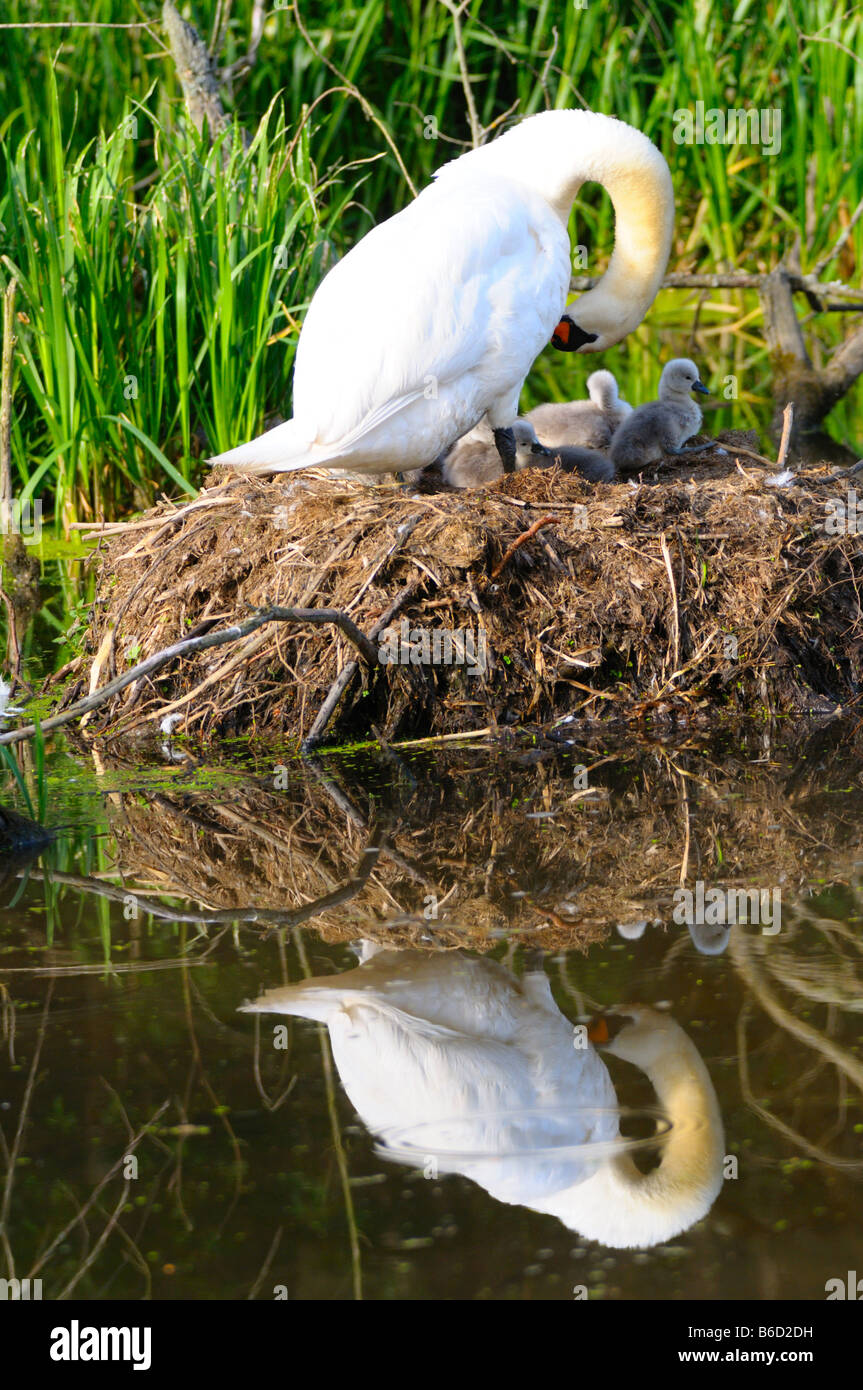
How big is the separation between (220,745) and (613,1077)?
2.49m

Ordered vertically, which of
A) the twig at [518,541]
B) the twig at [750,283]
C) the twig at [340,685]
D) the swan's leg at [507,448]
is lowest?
the twig at [340,685]

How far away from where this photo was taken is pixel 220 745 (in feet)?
16.8

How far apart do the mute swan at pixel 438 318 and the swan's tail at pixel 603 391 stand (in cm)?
94

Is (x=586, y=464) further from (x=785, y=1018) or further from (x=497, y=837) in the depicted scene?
(x=785, y=1018)

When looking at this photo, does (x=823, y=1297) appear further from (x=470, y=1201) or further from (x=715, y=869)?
(x=715, y=869)

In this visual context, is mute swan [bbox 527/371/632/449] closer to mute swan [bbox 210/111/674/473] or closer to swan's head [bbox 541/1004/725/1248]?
mute swan [bbox 210/111/674/473]

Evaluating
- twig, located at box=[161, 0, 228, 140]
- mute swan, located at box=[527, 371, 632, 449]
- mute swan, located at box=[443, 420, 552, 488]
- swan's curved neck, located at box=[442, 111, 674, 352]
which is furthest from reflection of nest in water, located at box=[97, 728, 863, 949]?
twig, located at box=[161, 0, 228, 140]

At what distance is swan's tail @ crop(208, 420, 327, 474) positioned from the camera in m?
5.01

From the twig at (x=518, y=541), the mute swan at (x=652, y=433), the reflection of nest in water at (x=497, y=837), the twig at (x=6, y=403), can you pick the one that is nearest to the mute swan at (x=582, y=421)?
the mute swan at (x=652, y=433)

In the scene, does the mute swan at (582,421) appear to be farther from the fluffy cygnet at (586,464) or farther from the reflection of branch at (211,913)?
the reflection of branch at (211,913)

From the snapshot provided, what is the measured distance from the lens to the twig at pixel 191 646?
4.29 meters

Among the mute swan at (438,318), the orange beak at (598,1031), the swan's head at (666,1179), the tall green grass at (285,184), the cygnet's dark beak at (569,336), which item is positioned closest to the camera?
the swan's head at (666,1179)

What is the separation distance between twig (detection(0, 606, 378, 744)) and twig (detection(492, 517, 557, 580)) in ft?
1.65

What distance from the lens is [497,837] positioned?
4.20m
